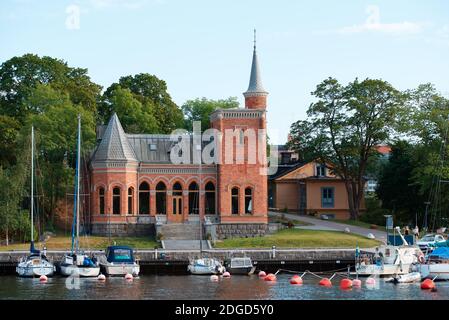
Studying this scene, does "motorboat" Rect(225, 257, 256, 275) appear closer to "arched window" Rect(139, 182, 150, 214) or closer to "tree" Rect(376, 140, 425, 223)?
"arched window" Rect(139, 182, 150, 214)

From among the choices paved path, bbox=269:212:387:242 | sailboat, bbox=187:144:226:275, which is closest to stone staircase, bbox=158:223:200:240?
sailboat, bbox=187:144:226:275

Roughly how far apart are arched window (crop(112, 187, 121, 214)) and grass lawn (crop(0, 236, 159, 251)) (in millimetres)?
2792

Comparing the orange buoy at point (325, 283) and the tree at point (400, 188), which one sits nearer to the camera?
the orange buoy at point (325, 283)

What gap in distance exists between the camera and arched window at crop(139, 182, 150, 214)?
69.9 metres

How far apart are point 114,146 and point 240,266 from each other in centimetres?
1804

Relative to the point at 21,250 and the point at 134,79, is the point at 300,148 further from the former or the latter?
the point at 21,250

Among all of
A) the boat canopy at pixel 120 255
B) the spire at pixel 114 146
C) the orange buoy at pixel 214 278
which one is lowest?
the orange buoy at pixel 214 278

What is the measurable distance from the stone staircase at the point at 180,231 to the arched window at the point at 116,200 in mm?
3869

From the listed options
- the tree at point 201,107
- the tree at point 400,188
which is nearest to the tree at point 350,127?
the tree at point 400,188

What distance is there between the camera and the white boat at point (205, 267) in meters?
54.6

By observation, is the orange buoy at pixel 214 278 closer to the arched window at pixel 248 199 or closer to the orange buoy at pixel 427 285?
the orange buoy at pixel 427 285

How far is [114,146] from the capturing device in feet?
225

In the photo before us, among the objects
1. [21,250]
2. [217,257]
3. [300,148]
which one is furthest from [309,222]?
[21,250]

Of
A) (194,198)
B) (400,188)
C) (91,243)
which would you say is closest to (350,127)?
(400,188)
